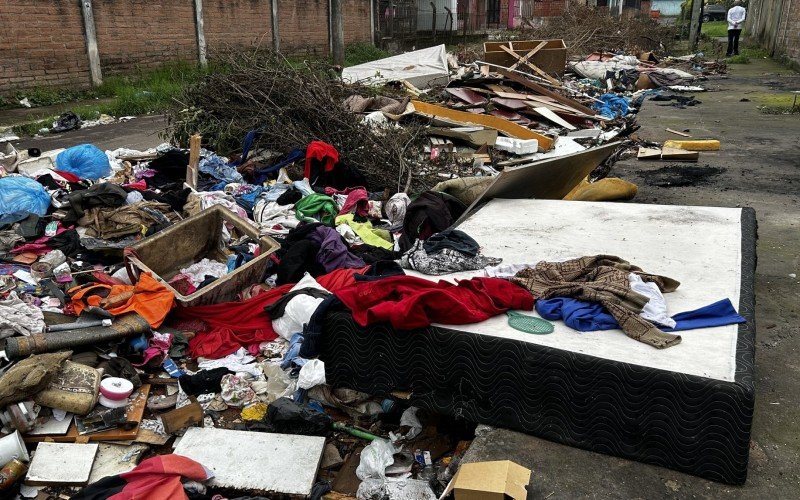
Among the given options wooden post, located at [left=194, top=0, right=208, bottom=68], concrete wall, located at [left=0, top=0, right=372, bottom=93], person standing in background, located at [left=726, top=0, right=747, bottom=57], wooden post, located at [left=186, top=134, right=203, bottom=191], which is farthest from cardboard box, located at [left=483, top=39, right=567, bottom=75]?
wooden post, located at [left=186, top=134, right=203, bottom=191]

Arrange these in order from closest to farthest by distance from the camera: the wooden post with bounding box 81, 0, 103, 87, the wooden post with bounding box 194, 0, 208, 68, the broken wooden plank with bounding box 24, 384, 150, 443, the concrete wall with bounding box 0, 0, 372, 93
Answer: the broken wooden plank with bounding box 24, 384, 150, 443
the concrete wall with bounding box 0, 0, 372, 93
the wooden post with bounding box 81, 0, 103, 87
the wooden post with bounding box 194, 0, 208, 68

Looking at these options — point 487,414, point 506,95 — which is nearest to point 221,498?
point 487,414

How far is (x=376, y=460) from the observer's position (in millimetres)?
2953

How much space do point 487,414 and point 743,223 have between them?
8.68 ft

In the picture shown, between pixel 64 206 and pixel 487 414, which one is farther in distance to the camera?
pixel 64 206

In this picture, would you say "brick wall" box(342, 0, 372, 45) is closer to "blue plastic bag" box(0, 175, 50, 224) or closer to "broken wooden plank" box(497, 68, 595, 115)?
"broken wooden plank" box(497, 68, 595, 115)

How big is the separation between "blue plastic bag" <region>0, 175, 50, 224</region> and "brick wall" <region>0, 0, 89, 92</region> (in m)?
7.19

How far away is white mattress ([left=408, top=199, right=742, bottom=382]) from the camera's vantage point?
106 inches

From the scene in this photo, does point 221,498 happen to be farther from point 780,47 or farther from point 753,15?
point 753,15

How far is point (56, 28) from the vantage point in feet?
38.7

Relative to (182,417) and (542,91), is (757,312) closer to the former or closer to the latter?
(182,417)

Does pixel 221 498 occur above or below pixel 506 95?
below

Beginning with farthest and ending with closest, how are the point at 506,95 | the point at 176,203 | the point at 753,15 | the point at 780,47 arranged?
the point at 753,15 < the point at 780,47 < the point at 506,95 < the point at 176,203

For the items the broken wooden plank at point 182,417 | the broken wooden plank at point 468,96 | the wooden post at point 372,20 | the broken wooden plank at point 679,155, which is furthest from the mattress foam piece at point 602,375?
the wooden post at point 372,20
